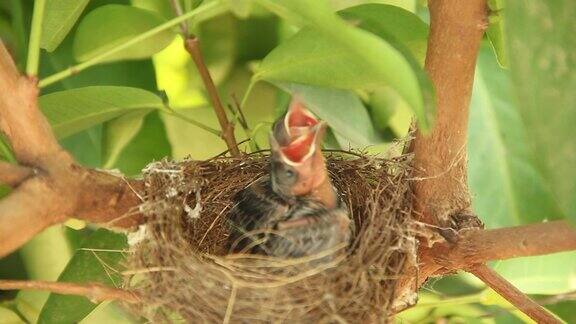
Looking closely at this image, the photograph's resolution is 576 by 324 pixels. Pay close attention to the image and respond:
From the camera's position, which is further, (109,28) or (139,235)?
(109,28)

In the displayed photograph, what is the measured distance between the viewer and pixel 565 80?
68cm

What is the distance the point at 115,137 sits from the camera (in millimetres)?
1342

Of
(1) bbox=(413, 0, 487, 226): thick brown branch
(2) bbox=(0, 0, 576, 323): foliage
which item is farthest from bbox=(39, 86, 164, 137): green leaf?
(1) bbox=(413, 0, 487, 226): thick brown branch

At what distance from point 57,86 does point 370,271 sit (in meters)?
0.69

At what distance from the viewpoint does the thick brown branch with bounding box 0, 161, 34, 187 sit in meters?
0.70

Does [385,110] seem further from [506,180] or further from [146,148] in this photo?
[146,148]

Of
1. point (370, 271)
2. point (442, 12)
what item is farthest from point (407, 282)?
point (442, 12)

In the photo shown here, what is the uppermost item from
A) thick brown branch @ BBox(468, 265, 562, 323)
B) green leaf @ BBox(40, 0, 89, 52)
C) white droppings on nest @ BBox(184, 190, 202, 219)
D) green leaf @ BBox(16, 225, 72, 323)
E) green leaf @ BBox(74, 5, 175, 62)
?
green leaf @ BBox(40, 0, 89, 52)

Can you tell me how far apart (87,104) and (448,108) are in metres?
0.44

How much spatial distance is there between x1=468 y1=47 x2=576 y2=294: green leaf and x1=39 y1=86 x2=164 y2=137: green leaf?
2.08 ft

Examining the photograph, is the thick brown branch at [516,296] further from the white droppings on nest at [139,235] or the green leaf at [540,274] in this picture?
the green leaf at [540,274]

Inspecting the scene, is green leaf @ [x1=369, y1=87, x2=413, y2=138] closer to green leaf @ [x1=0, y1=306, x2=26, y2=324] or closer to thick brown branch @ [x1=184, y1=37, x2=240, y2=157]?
thick brown branch @ [x1=184, y1=37, x2=240, y2=157]

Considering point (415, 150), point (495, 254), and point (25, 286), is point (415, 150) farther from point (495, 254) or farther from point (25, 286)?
point (25, 286)

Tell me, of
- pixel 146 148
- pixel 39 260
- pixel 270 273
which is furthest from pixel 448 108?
pixel 39 260
